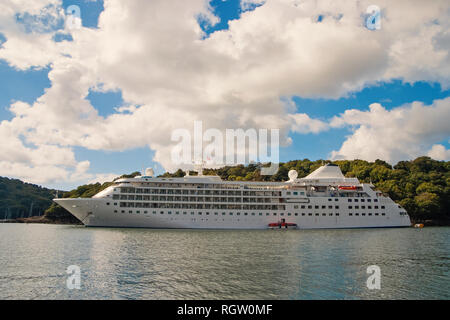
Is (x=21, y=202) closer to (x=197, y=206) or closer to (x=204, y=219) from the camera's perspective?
(x=197, y=206)

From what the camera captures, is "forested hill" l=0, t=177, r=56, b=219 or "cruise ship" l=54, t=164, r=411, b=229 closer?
"cruise ship" l=54, t=164, r=411, b=229

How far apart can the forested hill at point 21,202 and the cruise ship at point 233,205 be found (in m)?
81.8

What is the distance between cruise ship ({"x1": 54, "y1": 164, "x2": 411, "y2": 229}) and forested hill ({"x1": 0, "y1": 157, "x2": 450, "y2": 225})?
18.0 m

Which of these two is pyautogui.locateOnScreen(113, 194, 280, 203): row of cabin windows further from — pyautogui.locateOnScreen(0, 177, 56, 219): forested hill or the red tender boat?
pyautogui.locateOnScreen(0, 177, 56, 219): forested hill

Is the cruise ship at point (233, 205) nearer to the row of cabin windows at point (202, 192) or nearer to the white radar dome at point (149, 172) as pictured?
the row of cabin windows at point (202, 192)

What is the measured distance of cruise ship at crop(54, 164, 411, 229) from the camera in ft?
159

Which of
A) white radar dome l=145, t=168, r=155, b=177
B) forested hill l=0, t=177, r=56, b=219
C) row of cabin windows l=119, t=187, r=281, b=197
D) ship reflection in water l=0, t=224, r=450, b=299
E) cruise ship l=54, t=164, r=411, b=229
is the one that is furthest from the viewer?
forested hill l=0, t=177, r=56, b=219

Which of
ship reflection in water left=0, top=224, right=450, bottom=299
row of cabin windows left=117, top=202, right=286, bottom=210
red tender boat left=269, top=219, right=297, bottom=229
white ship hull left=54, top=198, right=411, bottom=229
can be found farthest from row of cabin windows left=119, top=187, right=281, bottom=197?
ship reflection in water left=0, top=224, right=450, bottom=299

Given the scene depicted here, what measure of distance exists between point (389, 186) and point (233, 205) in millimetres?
48904

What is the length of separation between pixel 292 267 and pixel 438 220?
73.6 m

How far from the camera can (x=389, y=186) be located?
77.6 m

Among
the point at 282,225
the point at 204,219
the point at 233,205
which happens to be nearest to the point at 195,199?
the point at 204,219
